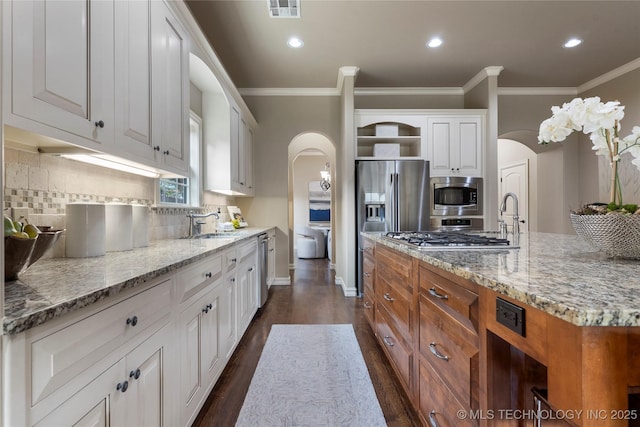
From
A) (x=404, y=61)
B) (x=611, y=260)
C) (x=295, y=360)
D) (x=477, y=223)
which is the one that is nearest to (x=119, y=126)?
(x=295, y=360)

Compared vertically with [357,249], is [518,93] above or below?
above

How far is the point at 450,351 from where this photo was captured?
1091mm

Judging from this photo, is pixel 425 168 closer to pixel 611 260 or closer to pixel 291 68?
pixel 291 68

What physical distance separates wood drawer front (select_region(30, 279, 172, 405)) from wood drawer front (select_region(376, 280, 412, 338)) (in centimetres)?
118

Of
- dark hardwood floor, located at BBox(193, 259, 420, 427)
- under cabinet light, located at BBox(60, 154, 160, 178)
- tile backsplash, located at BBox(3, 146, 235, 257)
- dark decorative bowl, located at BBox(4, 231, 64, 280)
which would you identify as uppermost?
under cabinet light, located at BBox(60, 154, 160, 178)

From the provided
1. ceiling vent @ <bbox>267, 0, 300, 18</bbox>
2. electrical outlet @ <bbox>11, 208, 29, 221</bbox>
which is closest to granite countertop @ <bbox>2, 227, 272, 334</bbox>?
electrical outlet @ <bbox>11, 208, 29, 221</bbox>

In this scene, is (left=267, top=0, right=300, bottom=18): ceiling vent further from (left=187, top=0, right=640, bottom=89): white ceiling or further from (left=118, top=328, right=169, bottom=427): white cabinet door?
(left=118, top=328, right=169, bottom=427): white cabinet door

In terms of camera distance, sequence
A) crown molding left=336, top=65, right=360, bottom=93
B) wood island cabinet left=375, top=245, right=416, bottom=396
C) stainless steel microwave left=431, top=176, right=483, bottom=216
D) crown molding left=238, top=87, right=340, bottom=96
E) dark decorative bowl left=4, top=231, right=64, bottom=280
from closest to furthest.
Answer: dark decorative bowl left=4, top=231, right=64, bottom=280
wood island cabinet left=375, top=245, right=416, bottom=396
crown molding left=336, top=65, right=360, bottom=93
stainless steel microwave left=431, top=176, right=483, bottom=216
crown molding left=238, top=87, right=340, bottom=96

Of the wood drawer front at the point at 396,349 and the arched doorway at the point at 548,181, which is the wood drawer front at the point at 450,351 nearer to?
the wood drawer front at the point at 396,349

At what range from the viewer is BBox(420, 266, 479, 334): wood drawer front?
3.07ft

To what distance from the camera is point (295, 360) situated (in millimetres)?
2201

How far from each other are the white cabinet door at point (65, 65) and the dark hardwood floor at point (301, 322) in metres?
1.54

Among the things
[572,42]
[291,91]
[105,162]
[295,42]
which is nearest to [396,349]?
[105,162]

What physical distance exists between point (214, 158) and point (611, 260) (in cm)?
327
